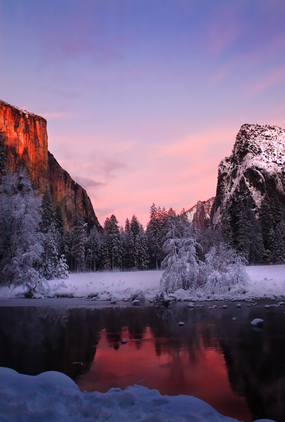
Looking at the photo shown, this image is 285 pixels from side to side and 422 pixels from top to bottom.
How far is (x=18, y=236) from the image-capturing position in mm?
25969

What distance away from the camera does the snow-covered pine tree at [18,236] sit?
25156 mm

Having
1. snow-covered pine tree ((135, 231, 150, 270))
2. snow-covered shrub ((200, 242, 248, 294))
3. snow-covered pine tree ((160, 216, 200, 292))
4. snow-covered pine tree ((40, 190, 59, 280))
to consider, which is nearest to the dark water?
snow-covered shrub ((200, 242, 248, 294))

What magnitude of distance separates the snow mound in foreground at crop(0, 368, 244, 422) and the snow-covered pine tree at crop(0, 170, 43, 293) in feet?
66.2

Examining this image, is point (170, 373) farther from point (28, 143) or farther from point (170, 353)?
point (28, 143)

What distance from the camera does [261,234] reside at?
56.6m

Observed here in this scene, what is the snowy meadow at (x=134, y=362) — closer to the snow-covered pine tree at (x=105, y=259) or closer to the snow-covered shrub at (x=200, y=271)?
the snow-covered shrub at (x=200, y=271)

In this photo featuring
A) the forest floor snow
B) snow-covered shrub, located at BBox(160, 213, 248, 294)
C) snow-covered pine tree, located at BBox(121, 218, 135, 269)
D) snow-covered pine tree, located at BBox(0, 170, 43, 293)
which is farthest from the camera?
snow-covered pine tree, located at BBox(121, 218, 135, 269)

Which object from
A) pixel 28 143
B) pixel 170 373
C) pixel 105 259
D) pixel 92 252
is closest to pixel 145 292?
pixel 170 373

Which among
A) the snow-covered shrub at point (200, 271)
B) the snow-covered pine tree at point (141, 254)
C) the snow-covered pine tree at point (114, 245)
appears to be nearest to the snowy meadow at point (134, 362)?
the snow-covered shrub at point (200, 271)

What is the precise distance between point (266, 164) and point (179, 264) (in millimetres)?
142684

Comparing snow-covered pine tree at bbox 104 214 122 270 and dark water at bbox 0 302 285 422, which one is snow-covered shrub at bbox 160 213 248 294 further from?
snow-covered pine tree at bbox 104 214 122 270

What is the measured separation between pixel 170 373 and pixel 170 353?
177 centimetres

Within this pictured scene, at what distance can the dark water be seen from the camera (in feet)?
21.1

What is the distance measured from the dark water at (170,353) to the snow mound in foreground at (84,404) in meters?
0.68
